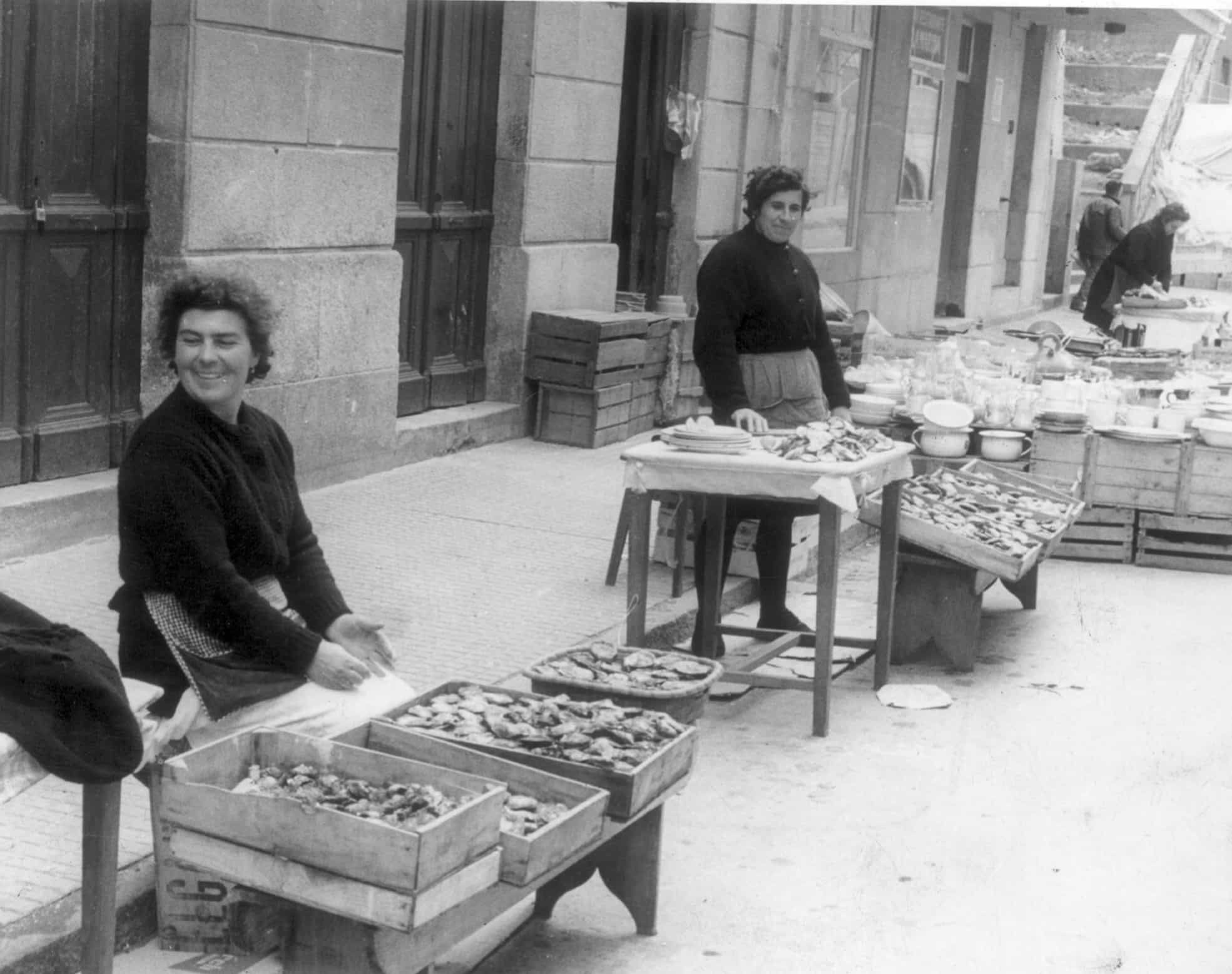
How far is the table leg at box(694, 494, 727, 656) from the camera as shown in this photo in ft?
22.9

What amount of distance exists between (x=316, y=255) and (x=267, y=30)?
3.77 ft

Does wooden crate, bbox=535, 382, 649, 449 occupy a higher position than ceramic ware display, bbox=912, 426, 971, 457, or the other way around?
ceramic ware display, bbox=912, 426, 971, 457

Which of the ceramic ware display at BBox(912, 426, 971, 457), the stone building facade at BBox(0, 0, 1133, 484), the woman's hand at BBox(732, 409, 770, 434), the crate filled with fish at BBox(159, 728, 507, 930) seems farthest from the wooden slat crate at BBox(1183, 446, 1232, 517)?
the crate filled with fish at BBox(159, 728, 507, 930)

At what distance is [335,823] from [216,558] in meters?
0.85

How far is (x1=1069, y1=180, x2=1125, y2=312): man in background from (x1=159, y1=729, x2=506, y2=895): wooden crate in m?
21.9

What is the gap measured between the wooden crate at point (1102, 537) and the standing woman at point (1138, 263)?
8.32m

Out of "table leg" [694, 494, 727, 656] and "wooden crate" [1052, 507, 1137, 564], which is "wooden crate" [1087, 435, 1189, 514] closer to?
"wooden crate" [1052, 507, 1137, 564]

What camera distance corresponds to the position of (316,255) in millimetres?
9273

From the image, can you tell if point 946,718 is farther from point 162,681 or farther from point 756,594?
point 162,681

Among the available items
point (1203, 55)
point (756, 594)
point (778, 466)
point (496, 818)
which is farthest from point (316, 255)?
point (1203, 55)

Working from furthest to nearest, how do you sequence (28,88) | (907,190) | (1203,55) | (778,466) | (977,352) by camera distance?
(1203,55)
(907,190)
(977,352)
(28,88)
(778,466)

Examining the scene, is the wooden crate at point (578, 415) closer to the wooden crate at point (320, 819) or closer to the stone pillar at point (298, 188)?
the stone pillar at point (298, 188)

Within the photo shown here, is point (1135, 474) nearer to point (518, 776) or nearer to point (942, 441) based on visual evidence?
point (942, 441)

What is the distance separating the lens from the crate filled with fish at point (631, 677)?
5.03m
